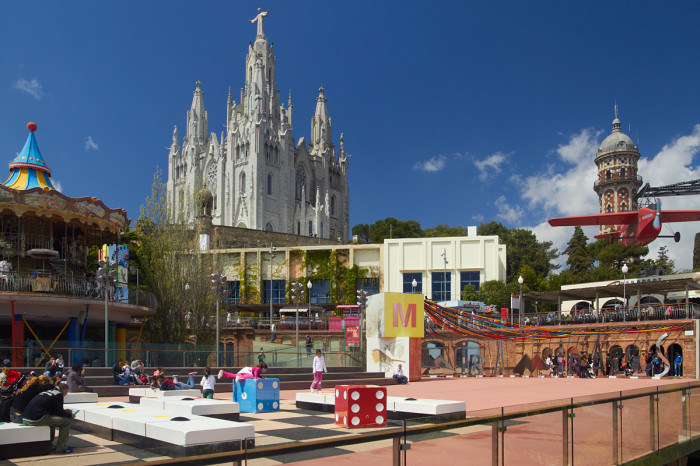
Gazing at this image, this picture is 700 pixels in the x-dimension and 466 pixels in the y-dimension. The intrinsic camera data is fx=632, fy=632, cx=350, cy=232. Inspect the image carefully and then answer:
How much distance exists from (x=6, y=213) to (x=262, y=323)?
2578 cm

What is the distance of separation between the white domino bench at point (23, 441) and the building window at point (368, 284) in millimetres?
52634

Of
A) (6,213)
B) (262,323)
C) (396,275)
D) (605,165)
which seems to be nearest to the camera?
(6,213)

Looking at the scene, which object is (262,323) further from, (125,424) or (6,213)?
(125,424)

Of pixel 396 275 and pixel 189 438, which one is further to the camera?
pixel 396 275

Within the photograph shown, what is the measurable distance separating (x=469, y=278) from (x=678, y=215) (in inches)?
800

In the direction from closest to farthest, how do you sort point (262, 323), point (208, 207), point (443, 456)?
point (443, 456)
point (262, 323)
point (208, 207)

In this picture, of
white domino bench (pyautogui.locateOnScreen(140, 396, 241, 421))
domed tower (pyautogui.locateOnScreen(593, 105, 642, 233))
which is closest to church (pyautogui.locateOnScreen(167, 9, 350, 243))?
domed tower (pyautogui.locateOnScreen(593, 105, 642, 233))

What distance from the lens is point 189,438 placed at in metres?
8.54

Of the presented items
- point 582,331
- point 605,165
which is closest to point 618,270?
point 605,165

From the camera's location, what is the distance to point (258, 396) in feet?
50.2

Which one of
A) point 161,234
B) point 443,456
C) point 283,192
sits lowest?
point 443,456

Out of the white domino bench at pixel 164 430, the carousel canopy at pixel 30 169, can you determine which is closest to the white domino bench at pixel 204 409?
the white domino bench at pixel 164 430

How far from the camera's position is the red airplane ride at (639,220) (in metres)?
40.3

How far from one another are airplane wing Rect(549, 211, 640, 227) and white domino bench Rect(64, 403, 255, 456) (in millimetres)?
35674
